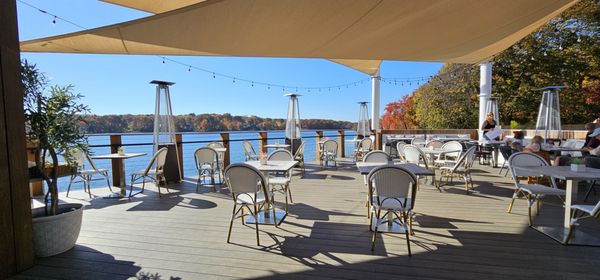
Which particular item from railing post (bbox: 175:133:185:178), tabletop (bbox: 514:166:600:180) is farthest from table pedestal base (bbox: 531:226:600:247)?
railing post (bbox: 175:133:185:178)

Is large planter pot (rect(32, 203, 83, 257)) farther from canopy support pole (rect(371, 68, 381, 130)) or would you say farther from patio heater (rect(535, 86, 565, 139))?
canopy support pole (rect(371, 68, 381, 130))

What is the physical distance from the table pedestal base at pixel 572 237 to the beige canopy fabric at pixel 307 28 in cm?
263

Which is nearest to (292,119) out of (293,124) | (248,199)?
(293,124)

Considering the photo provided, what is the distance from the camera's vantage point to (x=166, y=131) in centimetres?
647

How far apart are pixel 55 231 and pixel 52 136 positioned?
2.95 ft

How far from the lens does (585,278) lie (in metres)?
2.32

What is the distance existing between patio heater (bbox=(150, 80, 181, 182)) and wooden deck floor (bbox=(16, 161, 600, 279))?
5.87 ft

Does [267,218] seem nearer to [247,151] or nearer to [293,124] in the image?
[247,151]

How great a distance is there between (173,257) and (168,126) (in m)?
4.28

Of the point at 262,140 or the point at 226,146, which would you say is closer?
the point at 226,146

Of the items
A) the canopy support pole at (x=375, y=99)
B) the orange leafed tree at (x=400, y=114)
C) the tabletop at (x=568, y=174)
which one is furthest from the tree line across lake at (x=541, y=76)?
the tabletop at (x=568, y=174)

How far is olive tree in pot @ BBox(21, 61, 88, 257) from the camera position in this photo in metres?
2.76

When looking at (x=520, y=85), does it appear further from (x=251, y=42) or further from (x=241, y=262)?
(x=241, y=262)

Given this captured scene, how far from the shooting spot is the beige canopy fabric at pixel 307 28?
3.05 meters
